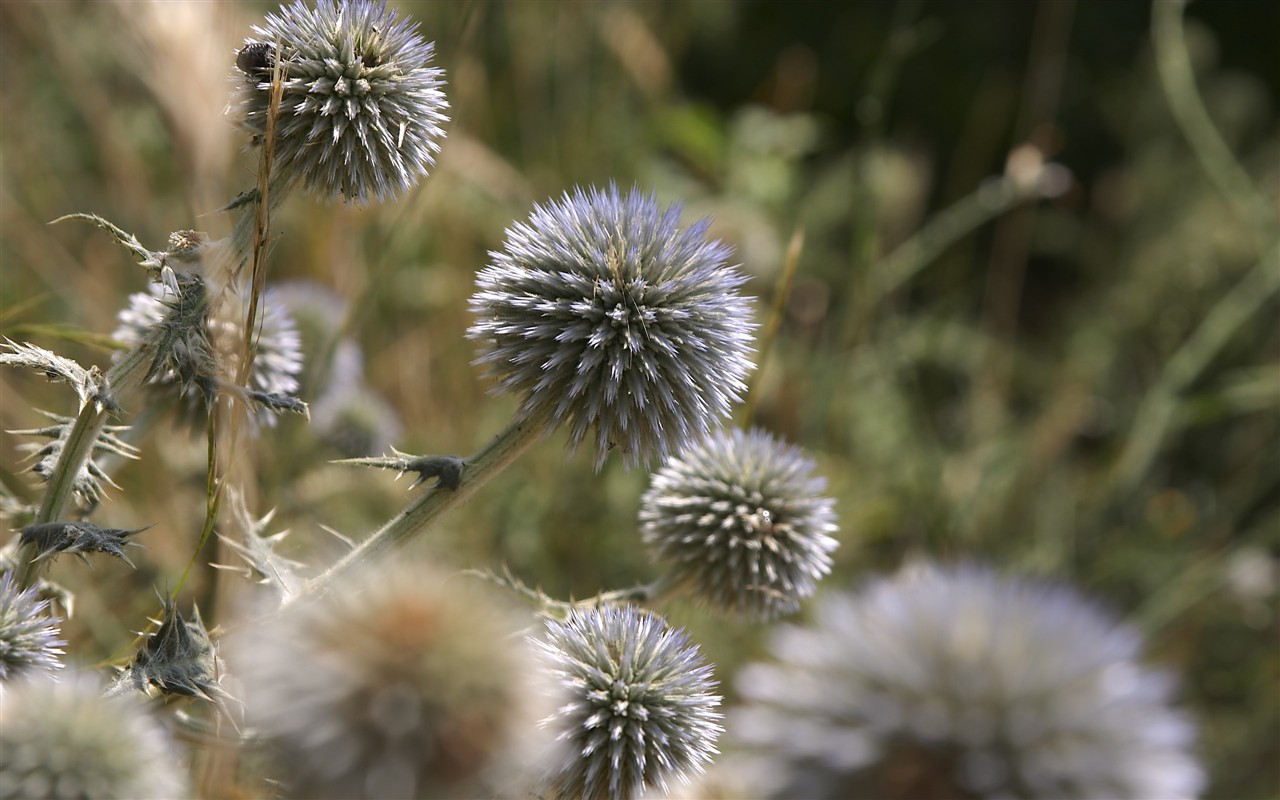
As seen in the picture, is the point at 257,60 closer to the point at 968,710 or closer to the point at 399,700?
the point at 399,700

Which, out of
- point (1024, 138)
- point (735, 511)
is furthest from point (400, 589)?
point (1024, 138)

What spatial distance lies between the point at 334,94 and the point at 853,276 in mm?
2182

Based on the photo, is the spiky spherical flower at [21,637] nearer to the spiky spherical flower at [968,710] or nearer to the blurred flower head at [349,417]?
the spiky spherical flower at [968,710]

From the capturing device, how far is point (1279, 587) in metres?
3.91

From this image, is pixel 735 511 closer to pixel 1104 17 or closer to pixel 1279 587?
pixel 1279 587

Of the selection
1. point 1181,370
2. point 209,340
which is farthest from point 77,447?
point 1181,370

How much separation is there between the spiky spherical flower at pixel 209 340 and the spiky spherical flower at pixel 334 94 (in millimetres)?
246

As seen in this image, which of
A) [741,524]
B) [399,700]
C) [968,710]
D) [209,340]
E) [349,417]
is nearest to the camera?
[399,700]

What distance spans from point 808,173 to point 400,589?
206 inches

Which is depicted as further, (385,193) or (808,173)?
(808,173)

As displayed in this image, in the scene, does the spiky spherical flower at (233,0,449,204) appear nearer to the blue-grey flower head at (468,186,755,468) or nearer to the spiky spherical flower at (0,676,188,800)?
the blue-grey flower head at (468,186,755,468)

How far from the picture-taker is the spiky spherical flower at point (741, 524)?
1.98 metres

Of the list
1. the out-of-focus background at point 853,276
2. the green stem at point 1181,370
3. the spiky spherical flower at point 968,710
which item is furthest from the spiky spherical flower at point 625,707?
the green stem at point 1181,370

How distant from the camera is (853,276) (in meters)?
3.48
